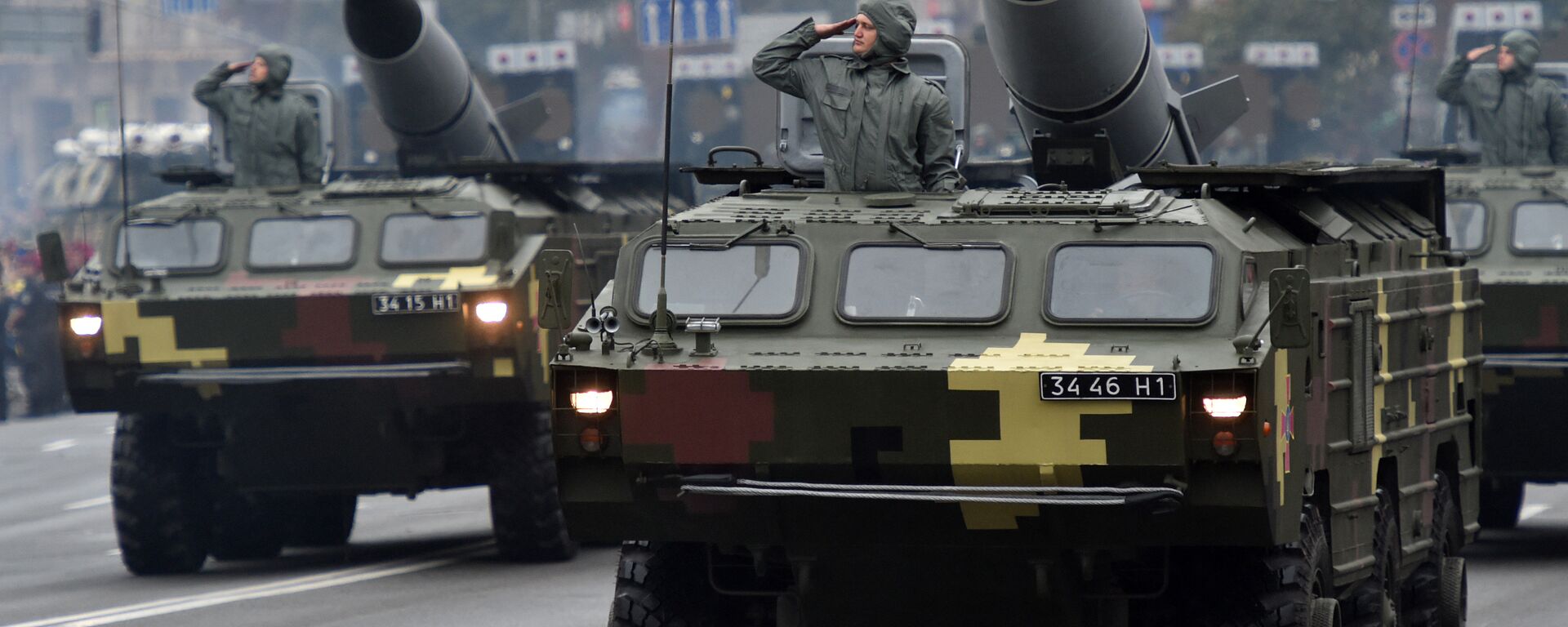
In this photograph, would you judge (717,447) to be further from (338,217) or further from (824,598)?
(338,217)

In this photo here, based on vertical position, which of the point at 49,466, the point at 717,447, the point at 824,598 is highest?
the point at 717,447

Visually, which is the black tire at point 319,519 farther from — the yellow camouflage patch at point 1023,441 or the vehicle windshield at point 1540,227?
the yellow camouflage patch at point 1023,441

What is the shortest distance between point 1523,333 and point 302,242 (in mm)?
6769

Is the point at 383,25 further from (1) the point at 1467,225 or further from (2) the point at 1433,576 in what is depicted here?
(2) the point at 1433,576

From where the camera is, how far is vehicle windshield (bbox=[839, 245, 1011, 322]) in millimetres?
8938

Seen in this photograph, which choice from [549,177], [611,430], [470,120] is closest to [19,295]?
[470,120]

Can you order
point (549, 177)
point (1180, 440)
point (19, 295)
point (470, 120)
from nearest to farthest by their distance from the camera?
point (1180, 440), point (549, 177), point (470, 120), point (19, 295)

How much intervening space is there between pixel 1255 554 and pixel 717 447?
177 centimetres

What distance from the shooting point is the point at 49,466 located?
2381 cm

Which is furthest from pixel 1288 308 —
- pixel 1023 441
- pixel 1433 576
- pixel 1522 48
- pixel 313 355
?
pixel 1522 48

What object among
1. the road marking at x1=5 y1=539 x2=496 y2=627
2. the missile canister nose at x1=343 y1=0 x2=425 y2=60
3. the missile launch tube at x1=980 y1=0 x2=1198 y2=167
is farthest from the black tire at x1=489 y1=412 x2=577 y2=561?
the missile launch tube at x1=980 y1=0 x2=1198 y2=167

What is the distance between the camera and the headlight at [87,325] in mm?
14672

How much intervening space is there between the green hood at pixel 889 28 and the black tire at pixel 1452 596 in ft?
10.4

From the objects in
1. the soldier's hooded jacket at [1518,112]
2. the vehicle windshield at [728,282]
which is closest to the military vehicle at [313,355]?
the vehicle windshield at [728,282]
